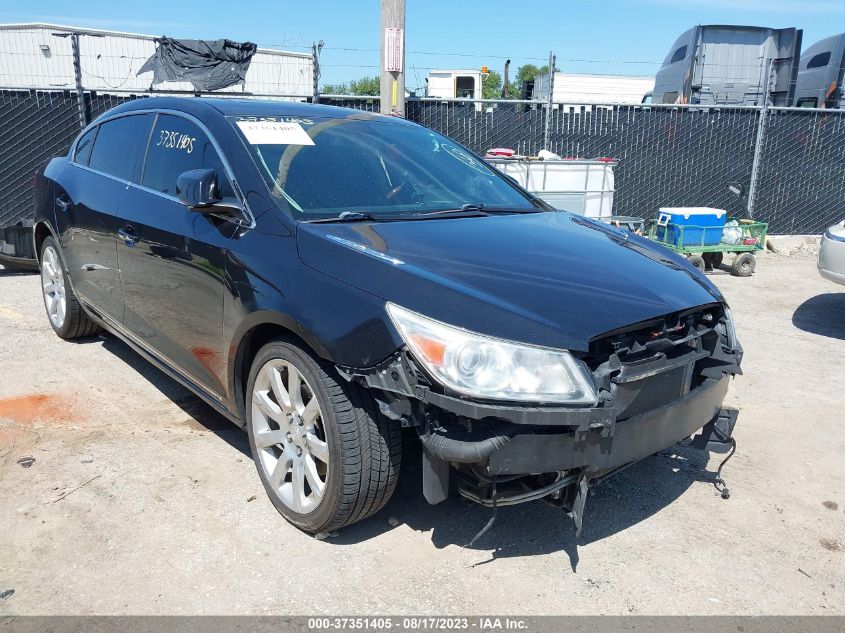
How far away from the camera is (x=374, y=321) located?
2.41 metres

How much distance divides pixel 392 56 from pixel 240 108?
14.2 feet

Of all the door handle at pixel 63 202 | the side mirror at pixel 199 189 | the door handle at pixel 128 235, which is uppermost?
the side mirror at pixel 199 189

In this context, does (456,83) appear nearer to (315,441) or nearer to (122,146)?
(122,146)

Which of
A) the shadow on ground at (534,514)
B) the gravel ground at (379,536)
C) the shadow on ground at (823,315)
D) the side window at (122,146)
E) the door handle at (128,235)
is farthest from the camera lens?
the shadow on ground at (823,315)

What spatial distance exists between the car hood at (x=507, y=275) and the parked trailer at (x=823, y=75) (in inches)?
494

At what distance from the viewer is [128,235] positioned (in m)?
3.79

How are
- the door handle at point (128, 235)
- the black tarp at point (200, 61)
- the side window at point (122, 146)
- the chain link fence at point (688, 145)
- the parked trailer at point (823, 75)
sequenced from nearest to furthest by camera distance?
the door handle at point (128, 235)
the side window at point (122, 146)
the chain link fence at point (688, 145)
the black tarp at point (200, 61)
the parked trailer at point (823, 75)

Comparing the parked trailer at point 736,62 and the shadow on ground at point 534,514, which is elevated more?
the parked trailer at point 736,62

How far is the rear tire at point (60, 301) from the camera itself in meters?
5.08

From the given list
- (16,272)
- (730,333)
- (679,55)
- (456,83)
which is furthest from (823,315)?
(456,83)

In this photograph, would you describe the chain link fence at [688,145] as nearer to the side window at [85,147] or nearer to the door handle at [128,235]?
the side window at [85,147]

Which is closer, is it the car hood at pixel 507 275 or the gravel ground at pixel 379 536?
the car hood at pixel 507 275

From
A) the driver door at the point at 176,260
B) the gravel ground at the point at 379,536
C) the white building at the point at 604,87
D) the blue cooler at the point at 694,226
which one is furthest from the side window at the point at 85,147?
the white building at the point at 604,87

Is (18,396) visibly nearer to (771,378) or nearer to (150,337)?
(150,337)
